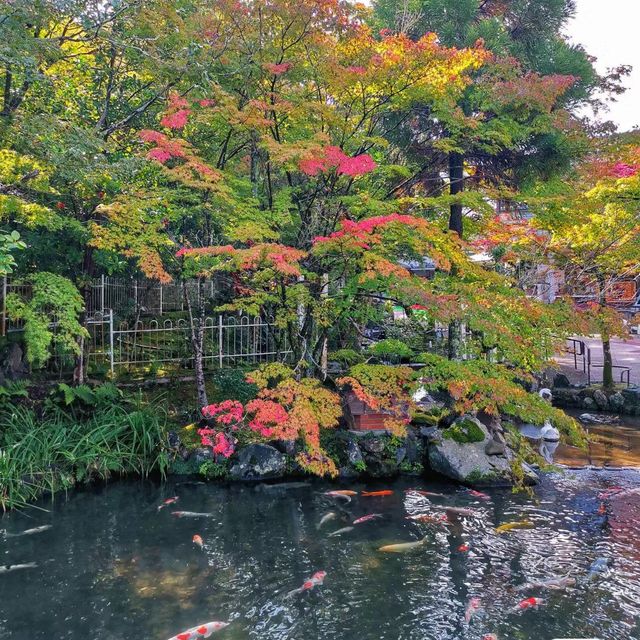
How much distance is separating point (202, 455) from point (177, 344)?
13.1ft

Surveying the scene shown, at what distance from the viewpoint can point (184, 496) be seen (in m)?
8.77

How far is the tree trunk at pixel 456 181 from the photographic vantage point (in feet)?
36.5

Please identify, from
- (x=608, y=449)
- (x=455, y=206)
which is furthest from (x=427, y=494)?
(x=455, y=206)

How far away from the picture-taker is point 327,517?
26.1ft

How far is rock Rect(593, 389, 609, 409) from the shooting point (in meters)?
15.2

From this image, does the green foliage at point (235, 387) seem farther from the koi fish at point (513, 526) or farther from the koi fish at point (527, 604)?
the koi fish at point (527, 604)

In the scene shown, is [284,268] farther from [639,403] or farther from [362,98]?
[639,403]

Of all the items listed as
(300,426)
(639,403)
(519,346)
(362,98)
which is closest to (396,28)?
(362,98)

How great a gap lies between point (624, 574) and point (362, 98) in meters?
7.86

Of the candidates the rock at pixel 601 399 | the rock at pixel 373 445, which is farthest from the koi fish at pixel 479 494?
the rock at pixel 601 399

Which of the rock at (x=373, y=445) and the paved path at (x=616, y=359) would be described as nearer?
the rock at (x=373, y=445)

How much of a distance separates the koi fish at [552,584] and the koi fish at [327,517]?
2.81 m

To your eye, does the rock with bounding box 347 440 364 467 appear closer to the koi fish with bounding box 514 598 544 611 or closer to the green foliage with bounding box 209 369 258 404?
the green foliage with bounding box 209 369 258 404

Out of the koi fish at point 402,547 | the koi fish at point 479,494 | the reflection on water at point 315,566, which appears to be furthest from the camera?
the koi fish at point 479,494
